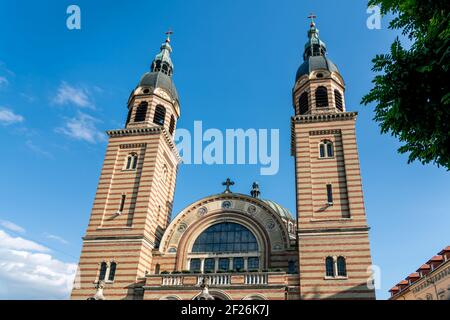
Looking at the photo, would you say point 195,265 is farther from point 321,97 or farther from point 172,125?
point 321,97

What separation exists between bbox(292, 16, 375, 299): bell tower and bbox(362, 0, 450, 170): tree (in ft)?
49.4

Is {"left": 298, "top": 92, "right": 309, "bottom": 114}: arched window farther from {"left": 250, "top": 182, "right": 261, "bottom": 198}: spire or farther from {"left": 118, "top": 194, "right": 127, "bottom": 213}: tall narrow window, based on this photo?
{"left": 118, "top": 194, "right": 127, "bottom": 213}: tall narrow window

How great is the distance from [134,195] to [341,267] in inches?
660

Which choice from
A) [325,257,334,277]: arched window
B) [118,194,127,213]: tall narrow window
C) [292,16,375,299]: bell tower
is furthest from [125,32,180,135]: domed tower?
[325,257,334,277]: arched window

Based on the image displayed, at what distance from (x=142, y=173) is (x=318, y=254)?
15.4 meters

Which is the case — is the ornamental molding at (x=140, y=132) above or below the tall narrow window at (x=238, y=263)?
above

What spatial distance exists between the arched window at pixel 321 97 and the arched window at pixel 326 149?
353 cm

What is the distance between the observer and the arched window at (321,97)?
30534mm

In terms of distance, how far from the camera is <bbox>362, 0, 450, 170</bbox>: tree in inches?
367

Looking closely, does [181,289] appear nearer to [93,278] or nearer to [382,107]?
[93,278]

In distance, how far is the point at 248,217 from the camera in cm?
2925

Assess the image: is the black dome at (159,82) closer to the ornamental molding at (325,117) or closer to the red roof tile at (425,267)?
the ornamental molding at (325,117)

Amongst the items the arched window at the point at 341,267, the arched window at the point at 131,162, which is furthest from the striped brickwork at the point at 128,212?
the arched window at the point at 341,267
